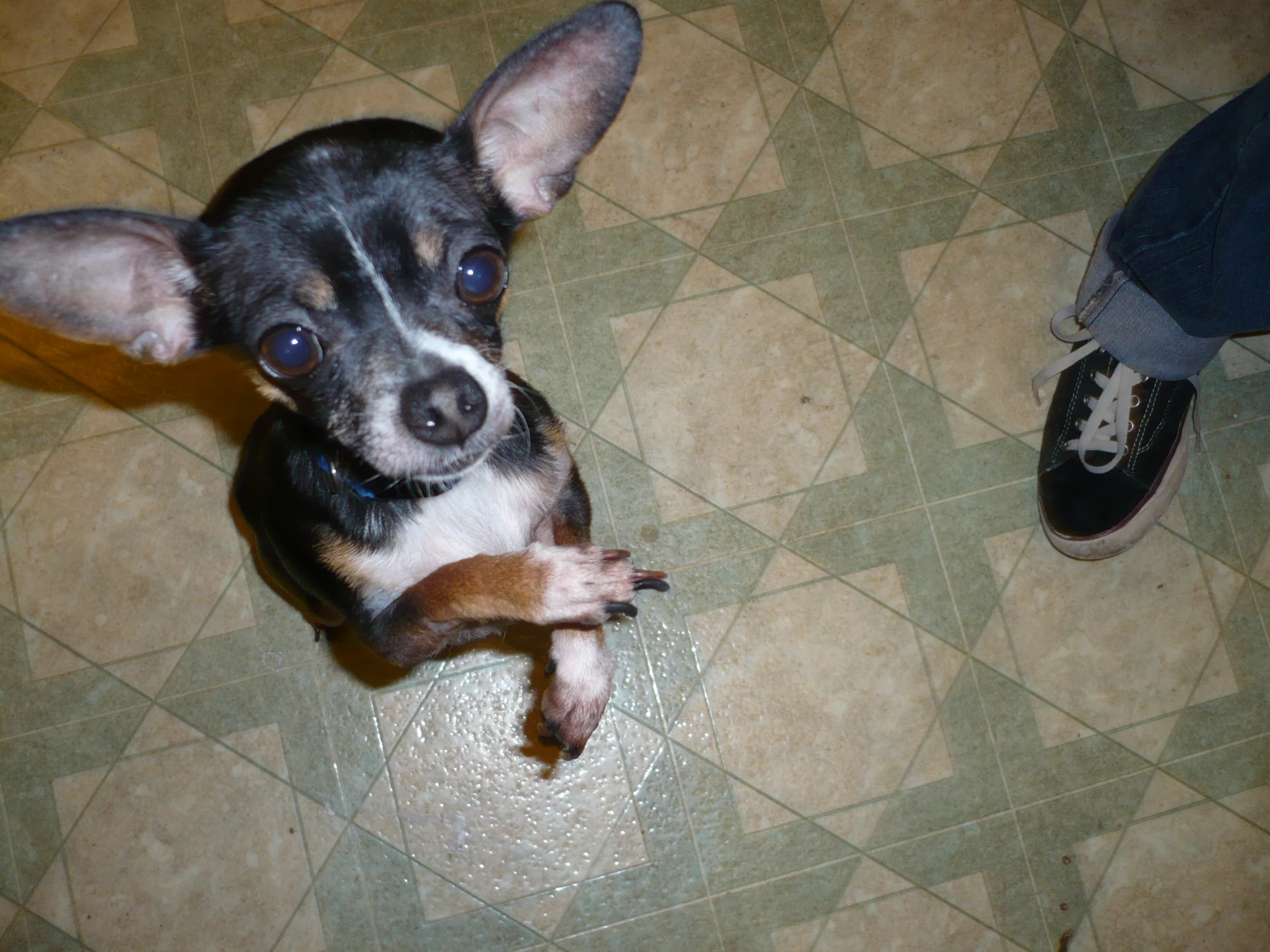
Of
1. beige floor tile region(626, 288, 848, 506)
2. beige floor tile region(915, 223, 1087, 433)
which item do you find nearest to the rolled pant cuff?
beige floor tile region(915, 223, 1087, 433)

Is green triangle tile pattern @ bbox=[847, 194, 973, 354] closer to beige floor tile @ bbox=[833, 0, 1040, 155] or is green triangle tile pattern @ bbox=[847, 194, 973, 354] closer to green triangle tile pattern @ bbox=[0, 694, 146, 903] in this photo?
beige floor tile @ bbox=[833, 0, 1040, 155]

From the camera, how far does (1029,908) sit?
4113mm

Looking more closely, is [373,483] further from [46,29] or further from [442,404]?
[46,29]

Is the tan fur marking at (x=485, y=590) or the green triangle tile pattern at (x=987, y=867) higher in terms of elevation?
the tan fur marking at (x=485, y=590)

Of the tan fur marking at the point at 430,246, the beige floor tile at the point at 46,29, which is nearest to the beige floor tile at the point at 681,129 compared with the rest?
the tan fur marking at the point at 430,246

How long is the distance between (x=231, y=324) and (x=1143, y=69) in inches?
184

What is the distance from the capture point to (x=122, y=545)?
415 cm

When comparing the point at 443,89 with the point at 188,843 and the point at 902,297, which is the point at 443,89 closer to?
the point at 902,297

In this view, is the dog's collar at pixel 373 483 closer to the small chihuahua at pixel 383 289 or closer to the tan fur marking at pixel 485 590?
the small chihuahua at pixel 383 289

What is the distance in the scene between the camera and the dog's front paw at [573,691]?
10.3ft

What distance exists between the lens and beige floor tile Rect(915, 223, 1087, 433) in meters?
4.43

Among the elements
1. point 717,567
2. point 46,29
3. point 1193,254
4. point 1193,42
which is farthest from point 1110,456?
point 46,29

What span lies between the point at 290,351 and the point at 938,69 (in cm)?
378

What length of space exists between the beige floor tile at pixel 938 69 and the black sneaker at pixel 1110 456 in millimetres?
1264
